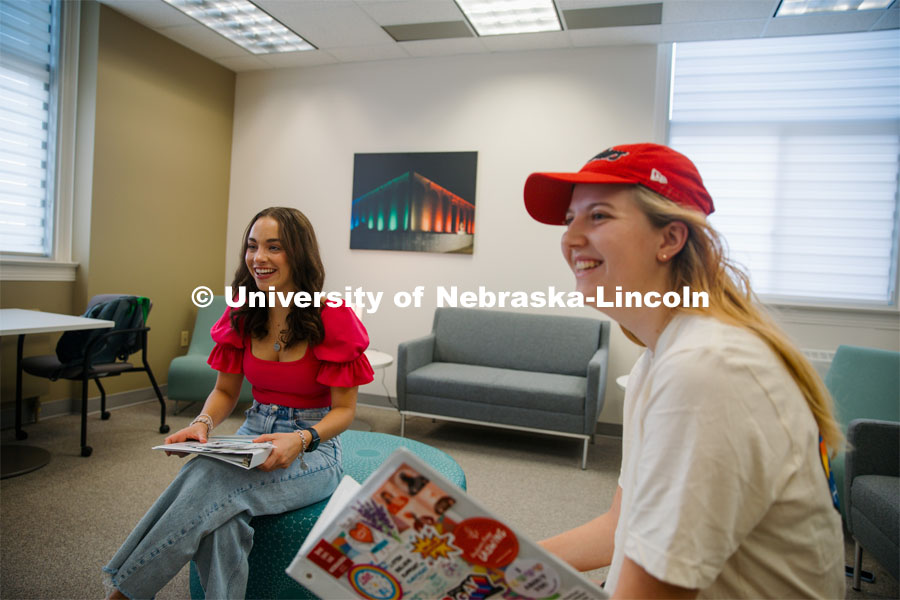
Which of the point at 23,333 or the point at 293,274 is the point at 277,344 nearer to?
the point at 293,274

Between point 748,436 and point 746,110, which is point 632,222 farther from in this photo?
point 746,110

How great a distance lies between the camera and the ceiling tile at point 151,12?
405 centimetres

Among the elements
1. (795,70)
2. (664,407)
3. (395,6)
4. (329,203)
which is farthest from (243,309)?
(795,70)

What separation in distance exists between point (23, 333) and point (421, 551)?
2.95m

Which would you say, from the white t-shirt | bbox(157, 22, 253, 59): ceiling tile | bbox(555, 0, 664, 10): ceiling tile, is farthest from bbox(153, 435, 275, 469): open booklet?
bbox(157, 22, 253, 59): ceiling tile

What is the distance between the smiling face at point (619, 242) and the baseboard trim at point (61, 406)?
427 centimetres

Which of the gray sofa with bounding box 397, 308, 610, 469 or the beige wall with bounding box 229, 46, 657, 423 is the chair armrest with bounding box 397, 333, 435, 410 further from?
the beige wall with bounding box 229, 46, 657, 423

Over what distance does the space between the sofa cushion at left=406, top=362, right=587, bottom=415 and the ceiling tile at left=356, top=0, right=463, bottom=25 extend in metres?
2.57

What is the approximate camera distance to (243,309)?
1831 mm

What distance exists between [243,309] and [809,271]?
4.05 metres

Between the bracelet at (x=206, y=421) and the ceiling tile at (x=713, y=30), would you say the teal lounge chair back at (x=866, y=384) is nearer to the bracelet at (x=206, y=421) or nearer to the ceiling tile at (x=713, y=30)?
the ceiling tile at (x=713, y=30)

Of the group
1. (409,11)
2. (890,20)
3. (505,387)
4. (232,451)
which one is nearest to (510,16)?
(409,11)

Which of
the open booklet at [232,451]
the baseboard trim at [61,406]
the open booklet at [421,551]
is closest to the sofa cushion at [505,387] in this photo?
the baseboard trim at [61,406]

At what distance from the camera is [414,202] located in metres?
4.88
